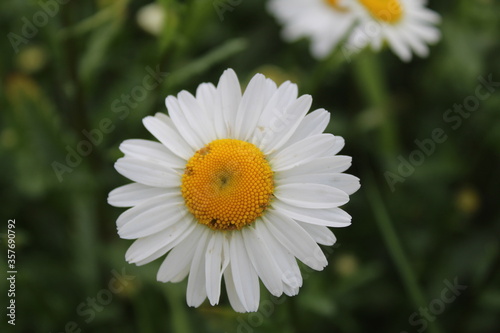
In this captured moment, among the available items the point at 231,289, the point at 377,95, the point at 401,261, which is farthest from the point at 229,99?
the point at 377,95

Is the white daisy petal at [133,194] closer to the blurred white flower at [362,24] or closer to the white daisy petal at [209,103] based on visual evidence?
the white daisy petal at [209,103]

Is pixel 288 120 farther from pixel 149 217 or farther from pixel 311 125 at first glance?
pixel 149 217

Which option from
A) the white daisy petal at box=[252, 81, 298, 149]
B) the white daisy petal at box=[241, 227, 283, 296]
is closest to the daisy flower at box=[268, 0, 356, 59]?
the white daisy petal at box=[252, 81, 298, 149]

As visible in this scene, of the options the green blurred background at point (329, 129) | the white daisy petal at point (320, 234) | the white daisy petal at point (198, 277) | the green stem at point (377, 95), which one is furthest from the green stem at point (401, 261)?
the white daisy petal at point (198, 277)

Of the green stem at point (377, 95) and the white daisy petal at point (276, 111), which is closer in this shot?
the white daisy petal at point (276, 111)

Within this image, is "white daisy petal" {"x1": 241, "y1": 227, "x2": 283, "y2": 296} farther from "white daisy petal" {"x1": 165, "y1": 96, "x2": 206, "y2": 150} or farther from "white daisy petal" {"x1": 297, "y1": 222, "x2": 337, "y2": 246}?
"white daisy petal" {"x1": 165, "y1": 96, "x2": 206, "y2": 150}

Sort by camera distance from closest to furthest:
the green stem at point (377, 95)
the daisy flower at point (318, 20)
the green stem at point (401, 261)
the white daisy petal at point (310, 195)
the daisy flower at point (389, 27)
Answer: the white daisy petal at point (310, 195)
the green stem at point (401, 261)
the daisy flower at point (389, 27)
the daisy flower at point (318, 20)
the green stem at point (377, 95)

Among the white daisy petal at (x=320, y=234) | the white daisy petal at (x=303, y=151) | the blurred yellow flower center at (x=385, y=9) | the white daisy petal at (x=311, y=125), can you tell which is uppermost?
the blurred yellow flower center at (x=385, y=9)
